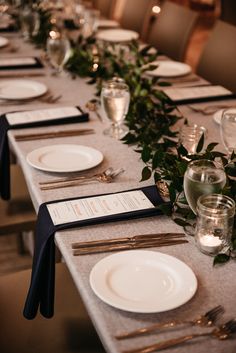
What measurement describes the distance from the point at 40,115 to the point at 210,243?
3.15ft

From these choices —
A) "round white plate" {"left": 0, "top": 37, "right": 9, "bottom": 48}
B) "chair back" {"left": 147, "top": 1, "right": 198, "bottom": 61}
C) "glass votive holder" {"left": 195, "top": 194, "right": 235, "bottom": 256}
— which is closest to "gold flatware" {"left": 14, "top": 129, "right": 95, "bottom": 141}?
"glass votive holder" {"left": 195, "top": 194, "right": 235, "bottom": 256}

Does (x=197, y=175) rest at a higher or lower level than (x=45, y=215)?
higher

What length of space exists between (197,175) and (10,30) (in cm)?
247

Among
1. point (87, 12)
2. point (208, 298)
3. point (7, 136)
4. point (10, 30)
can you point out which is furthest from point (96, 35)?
point (208, 298)

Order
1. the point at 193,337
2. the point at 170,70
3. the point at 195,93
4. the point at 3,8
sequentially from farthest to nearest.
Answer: the point at 3,8 < the point at 170,70 < the point at 195,93 < the point at 193,337

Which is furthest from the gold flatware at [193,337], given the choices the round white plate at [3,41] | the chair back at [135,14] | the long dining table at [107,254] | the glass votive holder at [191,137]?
the chair back at [135,14]

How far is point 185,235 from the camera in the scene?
1271 mm

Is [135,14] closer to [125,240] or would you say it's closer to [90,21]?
[90,21]

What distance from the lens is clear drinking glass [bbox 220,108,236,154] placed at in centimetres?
159

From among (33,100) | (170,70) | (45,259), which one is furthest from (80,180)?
(170,70)

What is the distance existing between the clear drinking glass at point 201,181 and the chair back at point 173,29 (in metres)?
2.04

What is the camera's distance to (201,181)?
4.18ft

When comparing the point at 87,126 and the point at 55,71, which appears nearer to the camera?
the point at 87,126

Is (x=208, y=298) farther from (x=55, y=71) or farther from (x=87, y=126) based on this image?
(x=55, y=71)
